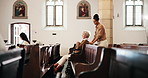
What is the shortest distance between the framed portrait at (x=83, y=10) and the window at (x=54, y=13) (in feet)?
4.04

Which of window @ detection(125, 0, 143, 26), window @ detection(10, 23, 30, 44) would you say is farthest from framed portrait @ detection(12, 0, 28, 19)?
window @ detection(125, 0, 143, 26)

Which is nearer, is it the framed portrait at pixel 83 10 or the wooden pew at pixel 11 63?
the wooden pew at pixel 11 63

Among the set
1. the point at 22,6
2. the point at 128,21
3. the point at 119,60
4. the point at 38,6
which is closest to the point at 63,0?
the point at 38,6

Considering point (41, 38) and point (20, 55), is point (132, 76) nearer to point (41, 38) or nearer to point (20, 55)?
point (20, 55)

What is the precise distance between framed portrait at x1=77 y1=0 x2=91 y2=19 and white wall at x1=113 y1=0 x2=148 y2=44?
1663 mm

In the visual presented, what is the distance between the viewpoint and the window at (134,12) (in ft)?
53.5

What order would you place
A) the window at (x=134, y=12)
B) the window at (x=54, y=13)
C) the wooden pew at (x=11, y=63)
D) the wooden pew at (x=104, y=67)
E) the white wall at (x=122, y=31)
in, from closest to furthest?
the wooden pew at (x=11, y=63)
the wooden pew at (x=104, y=67)
the white wall at (x=122, y=31)
the window at (x=134, y=12)
the window at (x=54, y=13)

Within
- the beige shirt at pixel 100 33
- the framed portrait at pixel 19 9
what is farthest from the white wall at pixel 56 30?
the beige shirt at pixel 100 33

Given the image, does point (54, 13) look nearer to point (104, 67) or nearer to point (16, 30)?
point (16, 30)

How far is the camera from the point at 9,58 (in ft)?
5.94

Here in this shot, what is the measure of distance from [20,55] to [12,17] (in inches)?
568

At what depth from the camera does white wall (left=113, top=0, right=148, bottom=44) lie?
1585 cm

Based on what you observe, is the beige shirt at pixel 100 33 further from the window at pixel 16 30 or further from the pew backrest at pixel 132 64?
the window at pixel 16 30

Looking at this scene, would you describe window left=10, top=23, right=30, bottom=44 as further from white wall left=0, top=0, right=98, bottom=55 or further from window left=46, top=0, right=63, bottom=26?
window left=46, top=0, right=63, bottom=26
